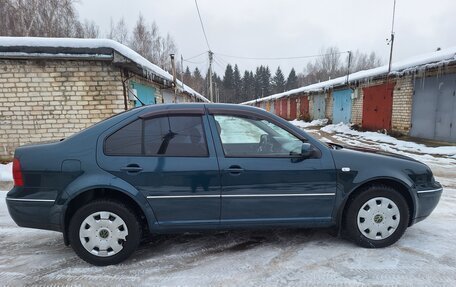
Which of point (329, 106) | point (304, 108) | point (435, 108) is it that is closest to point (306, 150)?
point (435, 108)

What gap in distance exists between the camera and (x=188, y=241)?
3.20 m

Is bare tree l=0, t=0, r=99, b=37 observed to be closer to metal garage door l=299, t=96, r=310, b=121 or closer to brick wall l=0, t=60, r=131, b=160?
brick wall l=0, t=60, r=131, b=160

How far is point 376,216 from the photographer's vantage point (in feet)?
9.55

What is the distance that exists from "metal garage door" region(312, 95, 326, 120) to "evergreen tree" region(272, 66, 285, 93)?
6559 cm

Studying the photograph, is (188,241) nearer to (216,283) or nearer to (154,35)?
(216,283)

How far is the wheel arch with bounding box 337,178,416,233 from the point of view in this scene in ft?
9.43

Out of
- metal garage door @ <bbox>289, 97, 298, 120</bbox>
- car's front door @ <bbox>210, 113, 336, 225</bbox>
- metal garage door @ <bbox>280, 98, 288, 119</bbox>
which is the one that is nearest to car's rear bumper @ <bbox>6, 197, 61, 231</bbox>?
car's front door @ <bbox>210, 113, 336, 225</bbox>

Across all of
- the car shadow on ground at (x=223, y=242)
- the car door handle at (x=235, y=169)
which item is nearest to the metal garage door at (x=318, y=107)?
the car shadow on ground at (x=223, y=242)

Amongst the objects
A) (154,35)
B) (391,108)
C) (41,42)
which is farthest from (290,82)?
(41,42)

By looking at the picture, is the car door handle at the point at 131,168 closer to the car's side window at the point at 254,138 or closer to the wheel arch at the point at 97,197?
the wheel arch at the point at 97,197

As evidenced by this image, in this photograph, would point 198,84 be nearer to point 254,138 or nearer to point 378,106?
point 378,106

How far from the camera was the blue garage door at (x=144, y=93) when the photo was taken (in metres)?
8.15

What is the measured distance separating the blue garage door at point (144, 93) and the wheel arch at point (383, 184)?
6.63m

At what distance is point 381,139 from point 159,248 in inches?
452
